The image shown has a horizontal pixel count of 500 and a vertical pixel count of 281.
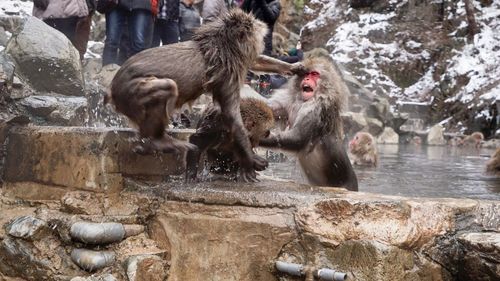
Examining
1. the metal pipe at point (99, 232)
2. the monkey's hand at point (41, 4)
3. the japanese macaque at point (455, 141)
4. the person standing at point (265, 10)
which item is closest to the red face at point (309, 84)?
the metal pipe at point (99, 232)

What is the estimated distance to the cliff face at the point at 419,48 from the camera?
711 inches

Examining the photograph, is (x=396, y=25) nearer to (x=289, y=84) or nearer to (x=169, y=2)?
(x=169, y=2)

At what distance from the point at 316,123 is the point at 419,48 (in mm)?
18412

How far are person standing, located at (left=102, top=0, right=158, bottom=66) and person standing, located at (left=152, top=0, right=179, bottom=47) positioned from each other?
1.54ft

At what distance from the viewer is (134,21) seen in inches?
215

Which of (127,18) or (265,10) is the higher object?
(265,10)

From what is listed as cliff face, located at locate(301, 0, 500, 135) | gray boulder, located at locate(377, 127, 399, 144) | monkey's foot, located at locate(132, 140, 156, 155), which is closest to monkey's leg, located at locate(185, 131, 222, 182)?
monkey's foot, located at locate(132, 140, 156, 155)

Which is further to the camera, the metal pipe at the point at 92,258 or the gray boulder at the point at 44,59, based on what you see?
the gray boulder at the point at 44,59

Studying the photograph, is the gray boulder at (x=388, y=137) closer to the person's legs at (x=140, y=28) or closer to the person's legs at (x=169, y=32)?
the person's legs at (x=169, y=32)

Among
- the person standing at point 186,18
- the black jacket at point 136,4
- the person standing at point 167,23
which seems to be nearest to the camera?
the black jacket at point 136,4

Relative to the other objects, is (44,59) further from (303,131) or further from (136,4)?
(303,131)

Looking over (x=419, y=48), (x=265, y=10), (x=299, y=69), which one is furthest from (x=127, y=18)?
(x=419, y=48)

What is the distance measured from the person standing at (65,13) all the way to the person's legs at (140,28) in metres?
0.51

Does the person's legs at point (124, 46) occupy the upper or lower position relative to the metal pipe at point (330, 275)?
upper
